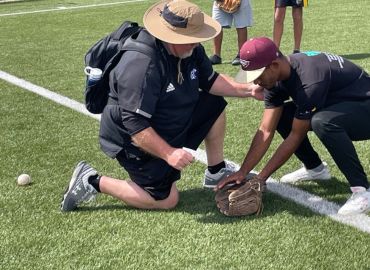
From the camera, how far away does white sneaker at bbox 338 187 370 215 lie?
3414 millimetres

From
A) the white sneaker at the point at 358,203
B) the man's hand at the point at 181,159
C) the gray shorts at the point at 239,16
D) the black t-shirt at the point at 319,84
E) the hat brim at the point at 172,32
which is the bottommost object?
the gray shorts at the point at 239,16

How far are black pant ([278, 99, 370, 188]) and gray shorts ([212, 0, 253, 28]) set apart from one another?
4.58 metres

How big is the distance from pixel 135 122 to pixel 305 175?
1323 mm

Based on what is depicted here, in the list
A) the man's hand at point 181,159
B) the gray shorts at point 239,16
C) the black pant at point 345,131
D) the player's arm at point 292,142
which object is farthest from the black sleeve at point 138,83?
the gray shorts at point 239,16

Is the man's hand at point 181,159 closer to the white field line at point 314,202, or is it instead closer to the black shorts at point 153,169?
the black shorts at point 153,169

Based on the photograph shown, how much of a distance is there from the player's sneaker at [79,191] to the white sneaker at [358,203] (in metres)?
1.53

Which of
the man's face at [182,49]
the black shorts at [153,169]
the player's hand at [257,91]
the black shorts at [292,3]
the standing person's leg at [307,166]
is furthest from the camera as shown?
the black shorts at [292,3]

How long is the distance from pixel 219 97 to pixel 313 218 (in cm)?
103

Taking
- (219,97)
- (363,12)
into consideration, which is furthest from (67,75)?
(363,12)

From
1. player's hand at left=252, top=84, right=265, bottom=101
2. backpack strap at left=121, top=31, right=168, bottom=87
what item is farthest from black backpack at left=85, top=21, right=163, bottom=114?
player's hand at left=252, top=84, right=265, bottom=101

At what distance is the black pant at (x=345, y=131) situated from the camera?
11.1 ft

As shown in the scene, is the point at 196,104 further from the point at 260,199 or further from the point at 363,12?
the point at 363,12

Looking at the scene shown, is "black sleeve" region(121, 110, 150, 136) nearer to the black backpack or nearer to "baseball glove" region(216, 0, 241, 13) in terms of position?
the black backpack

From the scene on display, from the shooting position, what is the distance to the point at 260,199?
11.6 ft
